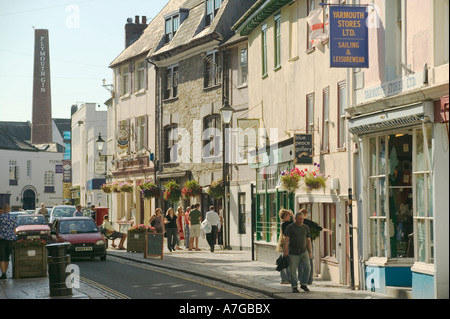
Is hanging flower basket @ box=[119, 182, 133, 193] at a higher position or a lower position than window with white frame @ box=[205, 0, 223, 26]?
lower

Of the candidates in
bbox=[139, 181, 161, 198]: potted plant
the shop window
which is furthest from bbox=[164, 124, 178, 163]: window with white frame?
the shop window

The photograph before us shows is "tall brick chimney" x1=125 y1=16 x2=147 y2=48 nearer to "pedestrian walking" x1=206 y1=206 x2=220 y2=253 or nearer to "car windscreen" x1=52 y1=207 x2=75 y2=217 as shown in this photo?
"car windscreen" x1=52 y1=207 x2=75 y2=217

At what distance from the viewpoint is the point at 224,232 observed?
38.2 metres

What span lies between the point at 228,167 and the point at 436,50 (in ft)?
74.4

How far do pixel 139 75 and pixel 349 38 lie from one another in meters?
32.3

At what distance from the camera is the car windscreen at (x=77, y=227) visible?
30.6 metres

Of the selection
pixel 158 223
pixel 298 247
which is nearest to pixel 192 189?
pixel 158 223

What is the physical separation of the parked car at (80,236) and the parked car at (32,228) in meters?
1.80

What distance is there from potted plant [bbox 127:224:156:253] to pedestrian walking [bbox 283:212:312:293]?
15046 mm

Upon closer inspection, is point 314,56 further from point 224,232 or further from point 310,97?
point 224,232

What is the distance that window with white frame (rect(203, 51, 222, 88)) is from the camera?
40.0 metres

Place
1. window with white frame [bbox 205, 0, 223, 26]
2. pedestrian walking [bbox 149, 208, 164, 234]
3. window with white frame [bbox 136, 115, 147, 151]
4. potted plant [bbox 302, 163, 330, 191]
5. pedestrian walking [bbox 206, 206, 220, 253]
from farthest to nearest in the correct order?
window with white frame [bbox 136, 115, 147, 151] < window with white frame [bbox 205, 0, 223, 26] < pedestrian walking [bbox 206, 206, 220, 253] < pedestrian walking [bbox 149, 208, 164, 234] < potted plant [bbox 302, 163, 330, 191]

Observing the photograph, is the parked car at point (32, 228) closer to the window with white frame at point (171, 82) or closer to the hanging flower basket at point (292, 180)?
the window with white frame at point (171, 82)

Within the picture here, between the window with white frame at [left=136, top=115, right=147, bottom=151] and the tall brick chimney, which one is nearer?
the window with white frame at [left=136, top=115, right=147, bottom=151]
